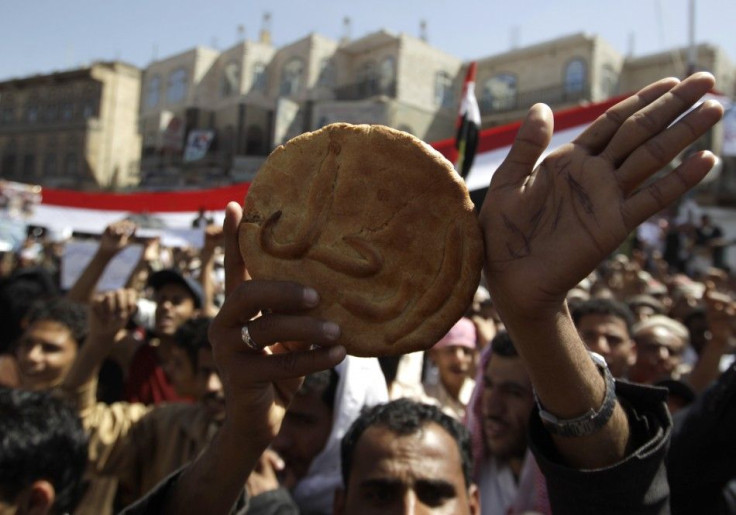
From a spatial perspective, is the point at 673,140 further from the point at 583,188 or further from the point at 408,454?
the point at 408,454

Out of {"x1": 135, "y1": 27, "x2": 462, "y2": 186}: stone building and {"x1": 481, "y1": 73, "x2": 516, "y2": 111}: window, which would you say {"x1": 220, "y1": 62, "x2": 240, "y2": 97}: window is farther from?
{"x1": 481, "y1": 73, "x2": 516, "y2": 111}: window

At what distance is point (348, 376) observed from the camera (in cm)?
269

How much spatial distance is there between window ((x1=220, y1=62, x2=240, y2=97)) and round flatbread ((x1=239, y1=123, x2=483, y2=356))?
40735 millimetres

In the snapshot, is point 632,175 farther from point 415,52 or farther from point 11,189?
point 415,52

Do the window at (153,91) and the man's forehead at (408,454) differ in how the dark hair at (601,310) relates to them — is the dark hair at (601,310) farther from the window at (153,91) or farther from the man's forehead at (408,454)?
the window at (153,91)

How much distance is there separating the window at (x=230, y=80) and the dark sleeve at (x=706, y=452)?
40728 millimetres

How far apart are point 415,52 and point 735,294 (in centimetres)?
2686

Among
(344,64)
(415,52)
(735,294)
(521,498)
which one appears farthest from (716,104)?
(344,64)

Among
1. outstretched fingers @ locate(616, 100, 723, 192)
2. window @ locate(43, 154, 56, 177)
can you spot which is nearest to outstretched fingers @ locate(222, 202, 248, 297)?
outstretched fingers @ locate(616, 100, 723, 192)

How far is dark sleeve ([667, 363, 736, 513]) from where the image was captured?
1774 mm

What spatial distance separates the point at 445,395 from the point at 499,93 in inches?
1160

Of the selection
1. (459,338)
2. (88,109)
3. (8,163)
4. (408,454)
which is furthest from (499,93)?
(8,163)

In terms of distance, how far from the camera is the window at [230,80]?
132 ft

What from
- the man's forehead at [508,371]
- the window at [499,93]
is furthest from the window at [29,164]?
the man's forehead at [508,371]
